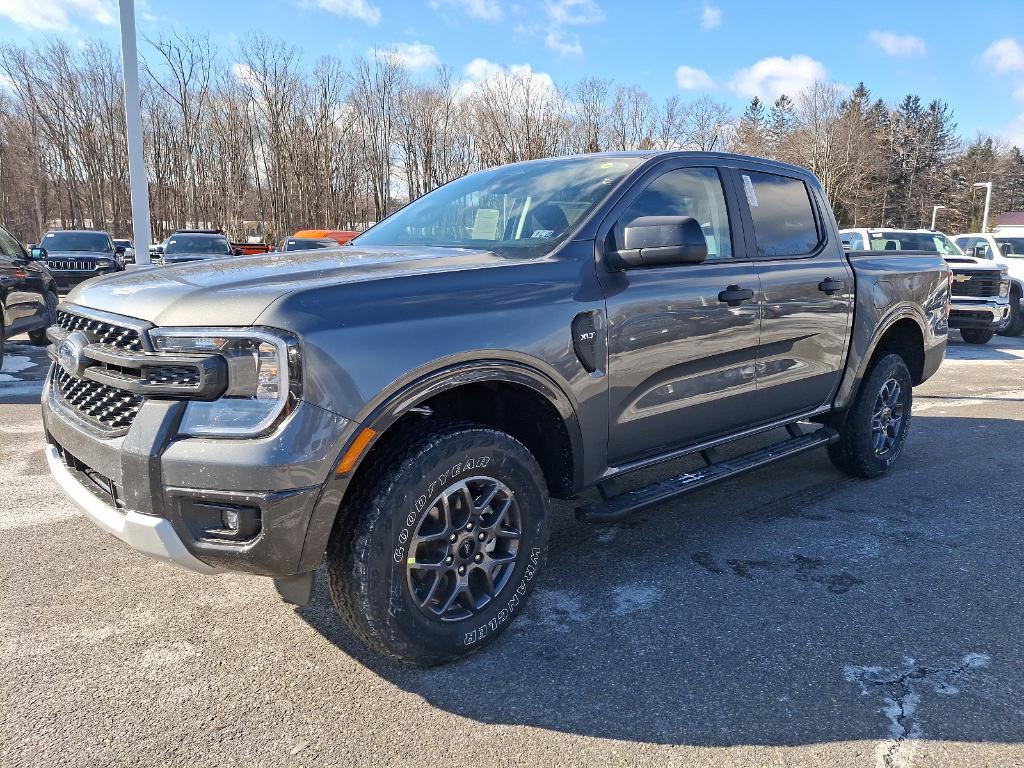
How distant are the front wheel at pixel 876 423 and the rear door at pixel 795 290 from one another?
450mm

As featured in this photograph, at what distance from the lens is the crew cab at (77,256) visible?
16.4 meters

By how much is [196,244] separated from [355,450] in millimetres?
18721

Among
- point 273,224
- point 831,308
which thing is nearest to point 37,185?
point 273,224

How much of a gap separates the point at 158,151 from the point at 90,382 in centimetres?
4826

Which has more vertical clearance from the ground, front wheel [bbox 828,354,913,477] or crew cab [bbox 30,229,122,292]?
crew cab [bbox 30,229,122,292]

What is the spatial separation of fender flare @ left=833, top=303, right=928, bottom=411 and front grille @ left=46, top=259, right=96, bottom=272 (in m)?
16.8

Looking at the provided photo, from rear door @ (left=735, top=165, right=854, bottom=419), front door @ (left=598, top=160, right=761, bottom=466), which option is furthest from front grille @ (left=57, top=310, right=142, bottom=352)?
rear door @ (left=735, top=165, right=854, bottom=419)

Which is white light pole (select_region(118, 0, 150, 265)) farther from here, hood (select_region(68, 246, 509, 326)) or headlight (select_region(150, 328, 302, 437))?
headlight (select_region(150, 328, 302, 437))

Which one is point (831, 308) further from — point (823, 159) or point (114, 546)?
point (823, 159)

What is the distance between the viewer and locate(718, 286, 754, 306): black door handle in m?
3.50

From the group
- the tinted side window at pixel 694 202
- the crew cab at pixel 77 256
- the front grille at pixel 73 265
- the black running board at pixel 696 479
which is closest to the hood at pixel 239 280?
the tinted side window at pixel 694 202

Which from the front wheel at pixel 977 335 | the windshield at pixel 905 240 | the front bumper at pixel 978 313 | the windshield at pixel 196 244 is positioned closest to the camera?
the front bumper at pixel 978 313

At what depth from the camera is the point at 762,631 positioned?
9.59 feet

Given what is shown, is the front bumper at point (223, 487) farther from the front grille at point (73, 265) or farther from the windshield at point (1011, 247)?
the windshield at point (1011, 247)
